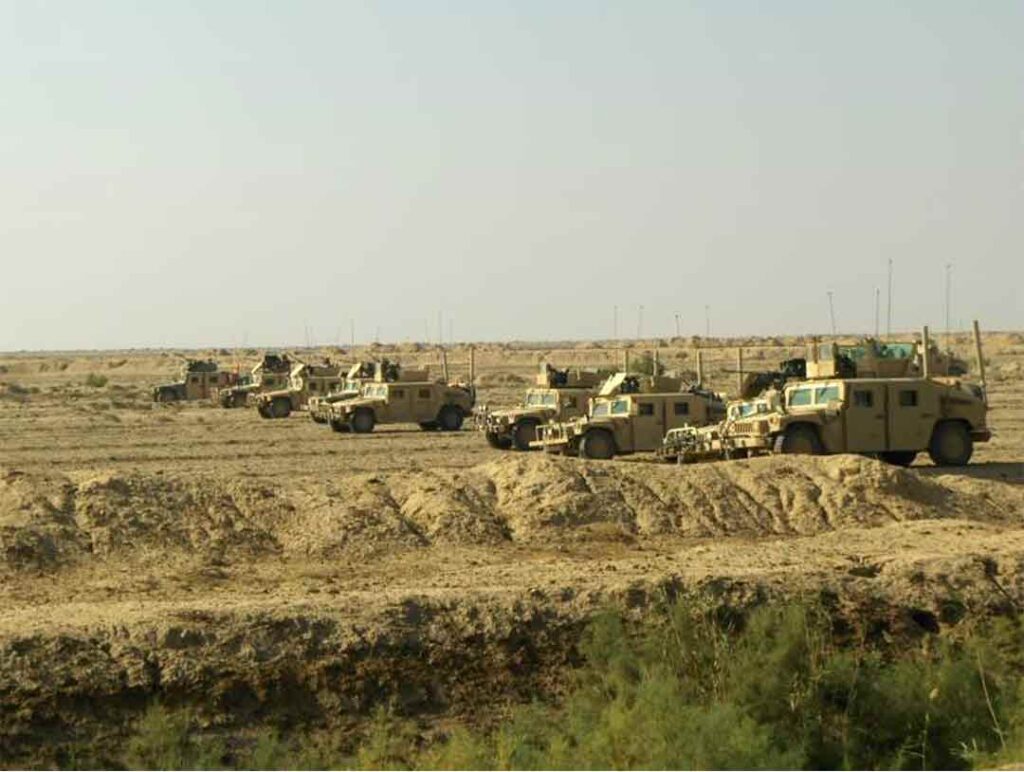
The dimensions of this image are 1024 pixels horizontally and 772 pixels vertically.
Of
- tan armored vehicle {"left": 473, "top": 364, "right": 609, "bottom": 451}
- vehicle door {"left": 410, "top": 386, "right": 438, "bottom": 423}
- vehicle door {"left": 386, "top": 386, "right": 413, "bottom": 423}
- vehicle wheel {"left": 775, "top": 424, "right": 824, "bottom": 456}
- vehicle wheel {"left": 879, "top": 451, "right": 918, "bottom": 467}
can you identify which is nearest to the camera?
vehicle wheel {"left": 775, "top": 424, "right": 824, "bottom": 456}

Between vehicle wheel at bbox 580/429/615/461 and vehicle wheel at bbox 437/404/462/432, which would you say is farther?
vehicle wheel at bbox 437/404/462/432

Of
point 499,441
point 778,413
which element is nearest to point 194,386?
point 499,441

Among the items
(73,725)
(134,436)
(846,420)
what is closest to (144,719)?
(73,725)

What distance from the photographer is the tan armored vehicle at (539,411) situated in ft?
102

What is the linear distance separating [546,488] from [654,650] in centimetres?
771

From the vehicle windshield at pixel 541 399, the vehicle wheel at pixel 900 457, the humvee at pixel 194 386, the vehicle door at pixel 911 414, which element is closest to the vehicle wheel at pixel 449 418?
the vehicle windshield at pixel 541 399

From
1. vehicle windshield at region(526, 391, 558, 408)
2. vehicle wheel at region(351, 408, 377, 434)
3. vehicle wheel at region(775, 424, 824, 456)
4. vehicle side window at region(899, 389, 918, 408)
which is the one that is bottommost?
vehicle wheel at region(351, 408, 377, 434)

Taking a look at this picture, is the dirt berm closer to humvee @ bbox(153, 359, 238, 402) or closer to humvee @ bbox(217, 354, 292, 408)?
humvee @ bbox(217, 354, 292, 408)

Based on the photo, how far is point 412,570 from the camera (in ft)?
56.2

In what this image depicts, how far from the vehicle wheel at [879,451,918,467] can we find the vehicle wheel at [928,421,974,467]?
12.9 inches

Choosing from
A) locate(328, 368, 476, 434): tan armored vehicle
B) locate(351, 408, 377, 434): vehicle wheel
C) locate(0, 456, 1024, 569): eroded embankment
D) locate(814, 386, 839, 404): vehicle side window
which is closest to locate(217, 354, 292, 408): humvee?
locate(328, 368, 476, 434): tan armored vehicle

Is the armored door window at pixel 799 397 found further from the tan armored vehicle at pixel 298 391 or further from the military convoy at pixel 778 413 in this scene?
the tan armored vehicle at pixel 298 391

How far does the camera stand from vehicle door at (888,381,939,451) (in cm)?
2602

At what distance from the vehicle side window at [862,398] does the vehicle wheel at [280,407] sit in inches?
887
